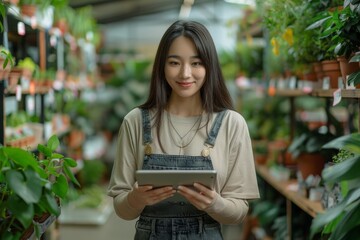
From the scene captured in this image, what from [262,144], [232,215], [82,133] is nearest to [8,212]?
[232,215]

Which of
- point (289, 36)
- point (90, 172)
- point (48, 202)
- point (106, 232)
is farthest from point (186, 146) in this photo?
Result: point (90, 172)

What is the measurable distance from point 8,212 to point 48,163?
285 mm

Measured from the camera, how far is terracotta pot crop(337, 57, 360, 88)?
2.56m

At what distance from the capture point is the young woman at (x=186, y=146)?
2.14m

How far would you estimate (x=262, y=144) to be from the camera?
18.4 ft

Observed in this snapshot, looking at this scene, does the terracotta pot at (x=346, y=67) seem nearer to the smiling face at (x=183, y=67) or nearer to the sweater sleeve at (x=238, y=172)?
the sweater sleeve at (x=238, y=172)

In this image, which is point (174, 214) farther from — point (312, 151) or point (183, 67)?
point (312, 151)

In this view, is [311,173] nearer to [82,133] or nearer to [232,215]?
[232,215]

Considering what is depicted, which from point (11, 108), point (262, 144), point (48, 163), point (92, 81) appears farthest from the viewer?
point (92, 81)

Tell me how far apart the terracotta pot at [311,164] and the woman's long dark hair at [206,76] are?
1.41 metres

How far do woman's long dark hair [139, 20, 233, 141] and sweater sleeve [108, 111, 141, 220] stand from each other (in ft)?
0.32

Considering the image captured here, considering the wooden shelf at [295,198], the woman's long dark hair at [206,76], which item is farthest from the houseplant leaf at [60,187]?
the wooden shelf at [295,198]

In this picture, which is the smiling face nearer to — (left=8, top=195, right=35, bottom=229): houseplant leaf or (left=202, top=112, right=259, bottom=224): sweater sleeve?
(left=202, top=112, right=259, bottom=224): sweater sleeve

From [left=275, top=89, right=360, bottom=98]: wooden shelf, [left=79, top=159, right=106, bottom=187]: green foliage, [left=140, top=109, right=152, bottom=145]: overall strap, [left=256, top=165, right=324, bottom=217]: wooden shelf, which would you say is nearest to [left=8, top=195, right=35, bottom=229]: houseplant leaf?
[left=140, top=109, right=152, bottom=145]: overall strap
